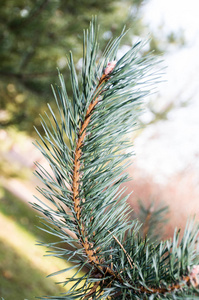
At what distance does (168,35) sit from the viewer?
528 cm

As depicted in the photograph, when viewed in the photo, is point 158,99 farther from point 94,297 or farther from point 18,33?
point 94,297

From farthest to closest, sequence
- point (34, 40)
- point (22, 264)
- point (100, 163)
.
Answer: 1. point (22, 264)
2. point (34, 40)
3. point (100, 163)

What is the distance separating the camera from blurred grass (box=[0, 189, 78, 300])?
9.96 feet

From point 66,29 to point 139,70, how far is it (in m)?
2.02

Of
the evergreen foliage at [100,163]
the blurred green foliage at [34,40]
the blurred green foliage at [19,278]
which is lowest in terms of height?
the blurred green foliage at [19,278]

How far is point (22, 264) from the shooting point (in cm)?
359

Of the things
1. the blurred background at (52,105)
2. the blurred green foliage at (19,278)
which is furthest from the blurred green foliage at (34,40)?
the blurred green foliage at (19,278)

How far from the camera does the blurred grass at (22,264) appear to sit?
304 cm

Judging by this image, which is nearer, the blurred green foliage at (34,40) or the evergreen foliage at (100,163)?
the evergreen foliage at (100,163)

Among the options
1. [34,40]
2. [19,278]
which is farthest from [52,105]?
[19,278]

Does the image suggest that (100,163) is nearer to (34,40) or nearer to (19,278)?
(34,40)

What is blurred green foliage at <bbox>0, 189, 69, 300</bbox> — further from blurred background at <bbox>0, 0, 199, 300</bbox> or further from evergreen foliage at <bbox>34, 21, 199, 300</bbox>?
evergreen foliage at <bbox>34, 21, 199, 300</bbox>

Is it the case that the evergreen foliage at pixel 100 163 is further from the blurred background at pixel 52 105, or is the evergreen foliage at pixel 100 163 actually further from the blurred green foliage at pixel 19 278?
the blurred green foliage at pixel 19 278

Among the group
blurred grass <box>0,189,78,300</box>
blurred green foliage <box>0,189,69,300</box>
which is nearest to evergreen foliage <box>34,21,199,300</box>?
blurred grass <box>0,189,78,300</box>
